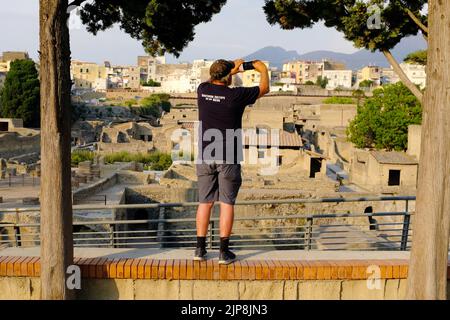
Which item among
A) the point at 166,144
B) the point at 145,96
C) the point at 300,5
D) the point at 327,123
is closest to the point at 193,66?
the point at 145,96

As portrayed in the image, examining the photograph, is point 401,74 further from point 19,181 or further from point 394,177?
point 394,177

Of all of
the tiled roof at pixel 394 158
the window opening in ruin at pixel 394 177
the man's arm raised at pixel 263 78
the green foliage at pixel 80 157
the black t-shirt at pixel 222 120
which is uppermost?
the man's arm raised at pixel 263 78

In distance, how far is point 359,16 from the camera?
827 cm

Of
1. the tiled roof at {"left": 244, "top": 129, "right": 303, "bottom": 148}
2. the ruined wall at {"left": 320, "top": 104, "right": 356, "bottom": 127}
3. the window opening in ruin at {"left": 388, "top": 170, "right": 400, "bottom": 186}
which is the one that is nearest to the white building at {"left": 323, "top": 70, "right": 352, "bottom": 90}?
the ruined wall at {"left": 320, "top": 104, "right": 356, "bottom": 127}

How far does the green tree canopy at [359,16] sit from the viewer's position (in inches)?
325

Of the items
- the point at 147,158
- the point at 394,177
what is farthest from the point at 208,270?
the point at 147,158

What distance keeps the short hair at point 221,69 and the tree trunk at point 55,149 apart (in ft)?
4.34

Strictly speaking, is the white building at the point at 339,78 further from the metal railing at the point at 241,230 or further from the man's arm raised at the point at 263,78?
the man's arm raised at the point at 263,78

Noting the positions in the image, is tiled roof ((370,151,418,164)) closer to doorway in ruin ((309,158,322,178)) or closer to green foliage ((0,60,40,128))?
doorway in ruin ((309,158,322,178))

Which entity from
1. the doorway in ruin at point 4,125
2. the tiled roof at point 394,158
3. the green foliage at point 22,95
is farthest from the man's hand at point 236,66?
the green foliage at point 22,95

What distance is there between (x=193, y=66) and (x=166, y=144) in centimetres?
11157

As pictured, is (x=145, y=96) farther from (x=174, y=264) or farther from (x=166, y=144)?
(x=174, y=264)

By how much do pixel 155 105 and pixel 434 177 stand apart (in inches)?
3390
